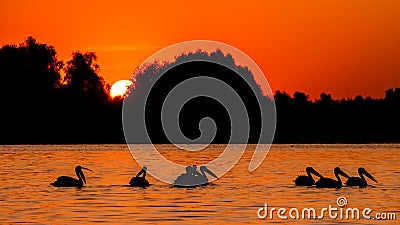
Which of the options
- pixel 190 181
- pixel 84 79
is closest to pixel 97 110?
pixel 84 79

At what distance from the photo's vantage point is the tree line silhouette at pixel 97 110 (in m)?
106

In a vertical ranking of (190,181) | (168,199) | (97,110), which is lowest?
(168,199)

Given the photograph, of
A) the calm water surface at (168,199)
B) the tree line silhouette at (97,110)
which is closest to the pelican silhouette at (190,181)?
the calm water surface at (168,199)

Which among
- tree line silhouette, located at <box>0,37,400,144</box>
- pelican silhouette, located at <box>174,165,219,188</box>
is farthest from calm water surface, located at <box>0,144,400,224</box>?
tree line silhouette, located at <box>0,37,400,144</box>

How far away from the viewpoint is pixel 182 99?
10675 cm

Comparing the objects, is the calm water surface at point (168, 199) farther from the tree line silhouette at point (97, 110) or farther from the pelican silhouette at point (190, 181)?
the tree line silhouette at point (97, 110)

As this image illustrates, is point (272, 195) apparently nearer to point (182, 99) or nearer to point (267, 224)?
point (267, 224)

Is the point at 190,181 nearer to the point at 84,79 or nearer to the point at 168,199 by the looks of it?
the point at 168,199

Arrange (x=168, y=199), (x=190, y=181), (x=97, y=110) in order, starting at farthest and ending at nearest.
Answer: (x=97, y=110) < (x=190, y=181) < (x=168, y=199)

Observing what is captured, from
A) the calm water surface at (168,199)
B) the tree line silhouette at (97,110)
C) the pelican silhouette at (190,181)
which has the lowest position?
the calm water surface at (168,199)

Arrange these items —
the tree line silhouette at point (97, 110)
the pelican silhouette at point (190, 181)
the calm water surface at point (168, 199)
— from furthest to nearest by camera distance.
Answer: the tree line silhouette at point (97, 110)
the pelican silhouette at point (190, 181)
the calm water surface at point (168, 199)

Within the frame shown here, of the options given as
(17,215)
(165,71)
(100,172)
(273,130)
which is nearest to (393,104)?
(273,130)

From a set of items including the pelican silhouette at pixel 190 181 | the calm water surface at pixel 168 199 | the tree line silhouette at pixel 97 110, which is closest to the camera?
the calm water surface at pixel 168 199

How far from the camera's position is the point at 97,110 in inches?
4385
